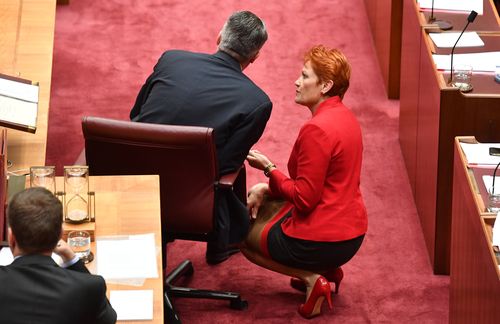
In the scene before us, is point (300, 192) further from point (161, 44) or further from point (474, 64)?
point (161, 44)

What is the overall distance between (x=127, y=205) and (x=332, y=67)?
1.06 meters

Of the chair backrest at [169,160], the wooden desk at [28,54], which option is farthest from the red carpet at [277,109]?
the wooden desk at [28,54]

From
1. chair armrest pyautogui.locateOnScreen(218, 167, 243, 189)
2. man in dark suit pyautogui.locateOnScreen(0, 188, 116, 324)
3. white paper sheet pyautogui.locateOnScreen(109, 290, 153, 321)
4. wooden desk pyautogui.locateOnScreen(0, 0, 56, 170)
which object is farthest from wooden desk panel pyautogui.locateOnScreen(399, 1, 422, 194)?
man in dark suit pyautogui.locateOnScreen(0, 188, 116, 324)

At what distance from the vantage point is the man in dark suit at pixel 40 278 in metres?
3.29

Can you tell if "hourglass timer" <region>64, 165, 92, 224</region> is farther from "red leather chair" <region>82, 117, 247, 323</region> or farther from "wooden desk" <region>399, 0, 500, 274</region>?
"wooden desk" <region>399, 0, 500, 274</region>

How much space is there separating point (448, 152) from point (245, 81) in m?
0.99

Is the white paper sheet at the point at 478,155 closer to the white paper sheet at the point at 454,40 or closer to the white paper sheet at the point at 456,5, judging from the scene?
the white paper sheet at the point at 454,40

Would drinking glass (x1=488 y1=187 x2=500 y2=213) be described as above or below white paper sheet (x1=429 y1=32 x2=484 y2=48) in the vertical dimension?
below

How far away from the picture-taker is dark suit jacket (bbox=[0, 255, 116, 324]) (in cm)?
329

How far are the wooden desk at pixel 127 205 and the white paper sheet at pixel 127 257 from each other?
24mm

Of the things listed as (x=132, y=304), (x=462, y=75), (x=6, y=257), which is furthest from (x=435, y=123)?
(x=6, y=257)

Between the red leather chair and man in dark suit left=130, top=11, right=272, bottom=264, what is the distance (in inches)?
3.3

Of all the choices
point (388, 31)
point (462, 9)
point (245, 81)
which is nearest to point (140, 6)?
point (388, 31)

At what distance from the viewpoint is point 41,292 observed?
10.8 ft
